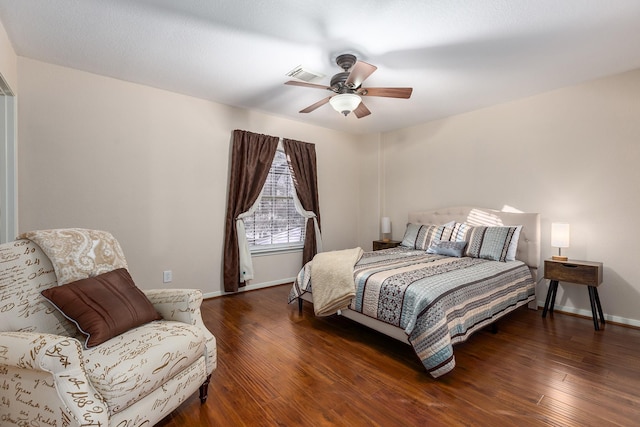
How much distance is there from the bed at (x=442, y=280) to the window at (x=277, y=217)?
4.51 ft

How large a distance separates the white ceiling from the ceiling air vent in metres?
0.06

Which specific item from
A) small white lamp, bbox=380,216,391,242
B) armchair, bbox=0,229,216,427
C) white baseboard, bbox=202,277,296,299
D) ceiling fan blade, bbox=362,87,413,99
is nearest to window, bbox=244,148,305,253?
white baseboard, bbox=202,277,296,299

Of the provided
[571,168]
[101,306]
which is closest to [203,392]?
[101,306]

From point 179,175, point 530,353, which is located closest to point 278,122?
point 179,175

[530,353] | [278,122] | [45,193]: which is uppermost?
[278,122]

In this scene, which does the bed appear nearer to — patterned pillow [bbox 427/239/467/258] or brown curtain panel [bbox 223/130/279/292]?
patterned pillow [bbox 427/239/467/258]

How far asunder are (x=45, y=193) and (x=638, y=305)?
18.9 feet

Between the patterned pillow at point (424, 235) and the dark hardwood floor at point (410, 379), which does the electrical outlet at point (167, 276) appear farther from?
the patterned pillow at point (424, 235)

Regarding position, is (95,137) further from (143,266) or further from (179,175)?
(143,266)

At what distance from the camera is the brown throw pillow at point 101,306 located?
1.52 m

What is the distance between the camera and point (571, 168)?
10.8ft

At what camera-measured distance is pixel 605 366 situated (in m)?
2.17

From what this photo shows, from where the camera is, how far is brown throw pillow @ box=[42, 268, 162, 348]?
4.98ft

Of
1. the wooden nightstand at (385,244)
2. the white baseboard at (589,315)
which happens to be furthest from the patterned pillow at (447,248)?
the white baseboard at (589,315)
